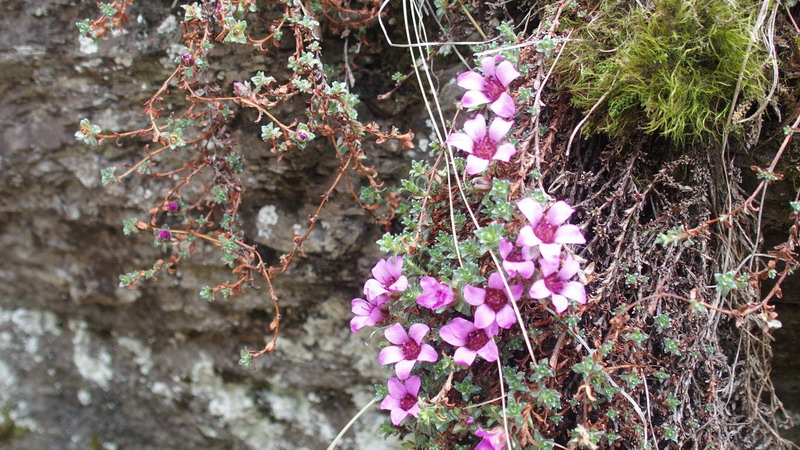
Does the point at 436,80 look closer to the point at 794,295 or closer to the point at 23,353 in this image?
the point at 794,295

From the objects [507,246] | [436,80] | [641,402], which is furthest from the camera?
[436,80]

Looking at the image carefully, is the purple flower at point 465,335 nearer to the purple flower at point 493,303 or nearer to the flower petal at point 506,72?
the purple flower at point 493,303

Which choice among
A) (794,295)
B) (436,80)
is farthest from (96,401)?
(794,295)

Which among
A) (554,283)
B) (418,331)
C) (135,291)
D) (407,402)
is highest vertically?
(554,283)

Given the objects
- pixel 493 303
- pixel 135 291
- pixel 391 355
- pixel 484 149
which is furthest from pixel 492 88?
pixel 135 291

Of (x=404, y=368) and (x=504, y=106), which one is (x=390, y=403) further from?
(x=504, y=106)

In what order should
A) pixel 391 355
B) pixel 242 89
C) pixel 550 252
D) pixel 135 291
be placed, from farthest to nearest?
pixel 135 291 → pixel 242 89 → pixel 391 355 → pixel 550 252

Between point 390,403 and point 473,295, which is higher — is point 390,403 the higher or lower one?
the lower one
